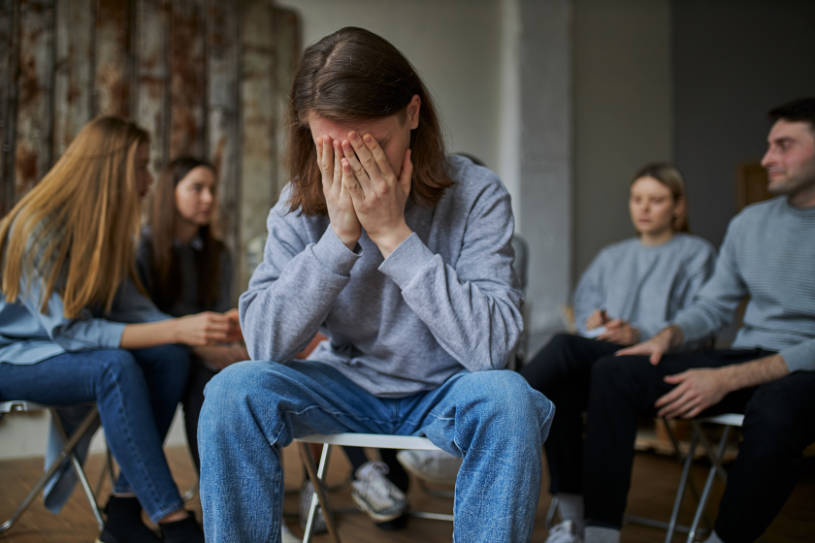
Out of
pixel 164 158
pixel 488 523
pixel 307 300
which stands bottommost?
pixel 488 523

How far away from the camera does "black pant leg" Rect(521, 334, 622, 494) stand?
1.98 m

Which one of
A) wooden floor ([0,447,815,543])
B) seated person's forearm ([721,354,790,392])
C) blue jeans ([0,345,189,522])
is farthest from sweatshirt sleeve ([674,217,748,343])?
blue jeans ([0,345,189,522])

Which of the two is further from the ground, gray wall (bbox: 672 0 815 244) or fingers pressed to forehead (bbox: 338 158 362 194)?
gray wall (bbox: 672 0 815 244)

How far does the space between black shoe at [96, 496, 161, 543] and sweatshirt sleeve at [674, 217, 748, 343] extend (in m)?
1.64

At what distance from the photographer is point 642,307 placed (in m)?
2.73

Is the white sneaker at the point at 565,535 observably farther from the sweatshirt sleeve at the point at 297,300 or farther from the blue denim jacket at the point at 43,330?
the blue denim jacket at the point at 43,330

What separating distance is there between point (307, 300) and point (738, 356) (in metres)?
1.31

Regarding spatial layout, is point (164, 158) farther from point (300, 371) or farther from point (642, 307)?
point (300, 371)

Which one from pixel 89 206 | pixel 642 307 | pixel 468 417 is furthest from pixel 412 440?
pixel 642 307

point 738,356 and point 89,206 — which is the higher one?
point 89,206

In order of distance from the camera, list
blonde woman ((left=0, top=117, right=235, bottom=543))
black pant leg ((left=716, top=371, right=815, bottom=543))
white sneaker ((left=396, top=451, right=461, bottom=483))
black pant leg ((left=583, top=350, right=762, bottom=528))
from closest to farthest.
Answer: black pant leg ((left=716, top=371, right=815, bottom=543)) < black pant leg ((left=583, top=350, right=762, bottom=528)) < blonde woman ((left=0, top=117, right=235, bottom=543)) < white sneaker ((left=396, top=451, right=461, bottom=483))

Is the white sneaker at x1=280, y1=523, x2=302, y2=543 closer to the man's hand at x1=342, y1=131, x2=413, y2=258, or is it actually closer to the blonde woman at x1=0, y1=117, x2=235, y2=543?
the blonde woman at x1=0, y1=117, x2=235, y2=543

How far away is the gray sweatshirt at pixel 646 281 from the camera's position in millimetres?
2650

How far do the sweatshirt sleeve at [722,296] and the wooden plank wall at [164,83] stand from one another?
2.36m
